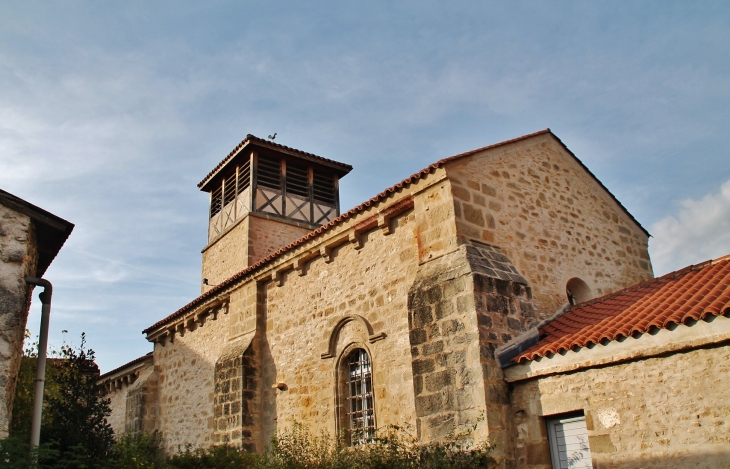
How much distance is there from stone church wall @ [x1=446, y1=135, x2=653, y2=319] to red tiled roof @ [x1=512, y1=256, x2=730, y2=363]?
780 mm

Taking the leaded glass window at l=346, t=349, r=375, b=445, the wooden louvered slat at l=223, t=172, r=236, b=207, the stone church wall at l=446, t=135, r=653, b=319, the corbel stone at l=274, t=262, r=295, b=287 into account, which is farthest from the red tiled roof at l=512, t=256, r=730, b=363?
the wooden louvered slat at l=223, t=172, r=236, b=207

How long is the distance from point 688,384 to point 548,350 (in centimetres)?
140

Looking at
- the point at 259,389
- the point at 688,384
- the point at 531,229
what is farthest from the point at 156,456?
the point at 688,384

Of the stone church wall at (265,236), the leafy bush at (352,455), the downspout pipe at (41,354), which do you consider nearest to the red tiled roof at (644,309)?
the leafy bush at (352,455)

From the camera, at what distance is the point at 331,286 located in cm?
952

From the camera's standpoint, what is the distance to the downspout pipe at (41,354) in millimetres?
5902

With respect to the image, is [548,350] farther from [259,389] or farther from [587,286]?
[259,389]

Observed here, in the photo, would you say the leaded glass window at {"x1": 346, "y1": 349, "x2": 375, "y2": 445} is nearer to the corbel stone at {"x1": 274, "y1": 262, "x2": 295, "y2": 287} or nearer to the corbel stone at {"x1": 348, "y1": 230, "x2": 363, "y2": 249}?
the corbel stone at {"x1": 348, "y1": 230, "x2": 363, "y2": 249}

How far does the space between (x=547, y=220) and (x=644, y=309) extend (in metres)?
2.69

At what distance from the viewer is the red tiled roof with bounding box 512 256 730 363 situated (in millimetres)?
5605

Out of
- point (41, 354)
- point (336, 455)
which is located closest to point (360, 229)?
point (336, 455)

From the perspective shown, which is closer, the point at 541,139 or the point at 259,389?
the point at 541,139

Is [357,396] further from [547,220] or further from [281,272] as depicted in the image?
[547,220]

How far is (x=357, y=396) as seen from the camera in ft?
28.4
